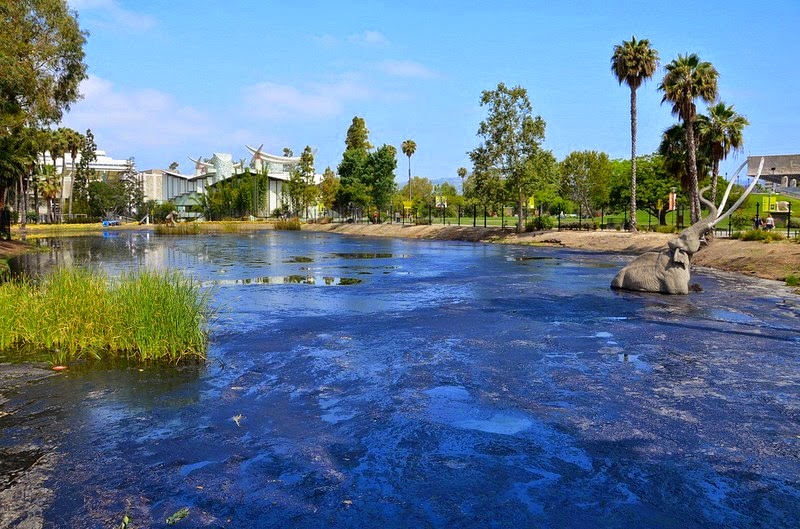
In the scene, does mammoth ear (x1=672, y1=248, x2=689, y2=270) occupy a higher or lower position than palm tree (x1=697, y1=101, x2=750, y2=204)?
lower

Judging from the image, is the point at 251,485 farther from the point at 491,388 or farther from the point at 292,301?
the point at 292,301

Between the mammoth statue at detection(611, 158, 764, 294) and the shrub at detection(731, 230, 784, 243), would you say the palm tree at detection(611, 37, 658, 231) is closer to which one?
the shrub at detection(731, 230, 784, 243)

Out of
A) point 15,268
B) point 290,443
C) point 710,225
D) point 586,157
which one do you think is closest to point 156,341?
point 290,443

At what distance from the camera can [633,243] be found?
42500mm

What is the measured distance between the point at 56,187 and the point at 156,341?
92394mm

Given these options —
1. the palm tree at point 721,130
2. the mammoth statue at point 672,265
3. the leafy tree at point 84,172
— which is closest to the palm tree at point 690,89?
the palm tree at point 721,130

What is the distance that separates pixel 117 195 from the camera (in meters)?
113

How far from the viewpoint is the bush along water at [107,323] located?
1152 cm

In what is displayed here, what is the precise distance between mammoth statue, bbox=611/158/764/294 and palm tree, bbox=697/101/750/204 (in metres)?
27.3

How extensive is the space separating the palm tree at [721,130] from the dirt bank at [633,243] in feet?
Answer: 24.8

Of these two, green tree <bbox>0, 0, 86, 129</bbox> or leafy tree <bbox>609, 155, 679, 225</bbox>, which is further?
leafy tree <bbox>609, 155, 679, 225</bbox>

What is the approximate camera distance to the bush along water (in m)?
11.5

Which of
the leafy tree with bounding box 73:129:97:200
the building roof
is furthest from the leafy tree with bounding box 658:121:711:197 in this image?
the leafy tree with bounding box 73:129:97:200

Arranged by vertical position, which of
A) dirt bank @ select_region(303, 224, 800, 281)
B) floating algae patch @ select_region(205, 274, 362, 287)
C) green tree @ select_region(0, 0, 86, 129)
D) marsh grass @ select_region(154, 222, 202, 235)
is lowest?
floating algae patch @ select_region(205, 274, 362, 287)
